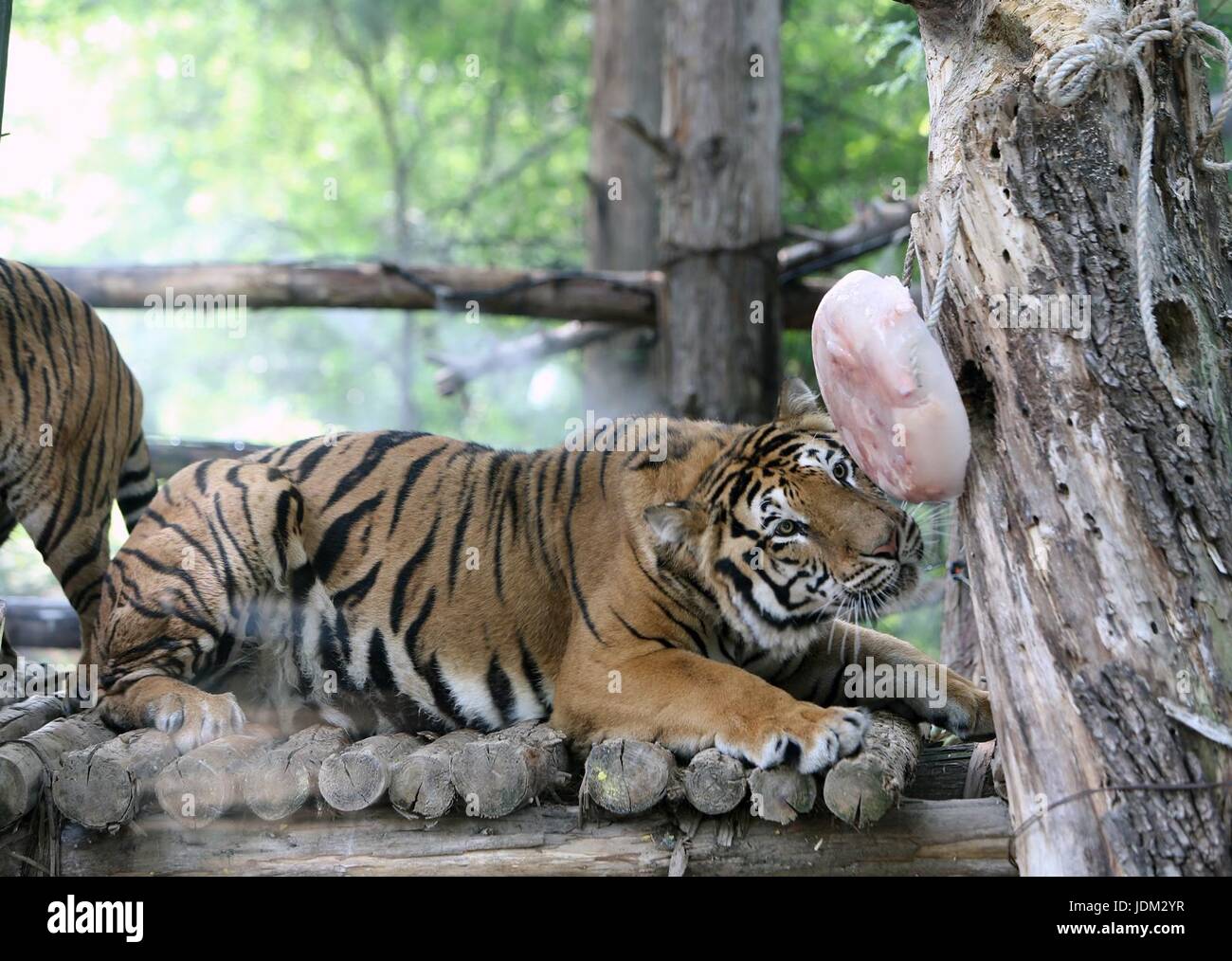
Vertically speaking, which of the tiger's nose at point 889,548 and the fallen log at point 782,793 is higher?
the tiger's nose at point 889,548

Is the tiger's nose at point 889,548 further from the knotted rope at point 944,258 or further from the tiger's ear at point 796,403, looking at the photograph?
the knotted rope at point 944,258

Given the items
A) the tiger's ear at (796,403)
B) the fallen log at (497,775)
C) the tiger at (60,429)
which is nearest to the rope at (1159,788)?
the fallen log at (497,775)

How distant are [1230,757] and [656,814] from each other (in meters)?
1.52

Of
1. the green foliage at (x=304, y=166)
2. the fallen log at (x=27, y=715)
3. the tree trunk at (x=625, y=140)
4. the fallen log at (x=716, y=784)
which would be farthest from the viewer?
the green foliage at (x=304, y=166)

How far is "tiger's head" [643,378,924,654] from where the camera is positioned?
11.9 feet

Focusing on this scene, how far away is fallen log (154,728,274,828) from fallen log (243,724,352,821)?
35 mm

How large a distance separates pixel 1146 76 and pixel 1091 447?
0.94 metres

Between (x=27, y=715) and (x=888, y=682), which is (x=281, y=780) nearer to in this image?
(x=27, y=715)

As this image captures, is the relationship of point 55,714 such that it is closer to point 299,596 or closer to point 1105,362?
point 299,596

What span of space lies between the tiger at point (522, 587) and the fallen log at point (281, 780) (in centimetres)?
32

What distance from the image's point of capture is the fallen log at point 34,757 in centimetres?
334

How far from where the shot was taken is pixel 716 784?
3.27m

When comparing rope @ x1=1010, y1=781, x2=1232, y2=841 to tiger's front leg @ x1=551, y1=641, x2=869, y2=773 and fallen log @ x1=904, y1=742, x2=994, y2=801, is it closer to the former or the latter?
tiger's front leg @ x1=551, y1=641, x2=869, y2=773

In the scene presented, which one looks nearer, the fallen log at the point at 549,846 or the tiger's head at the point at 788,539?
the fallen log at the point at 549,846
